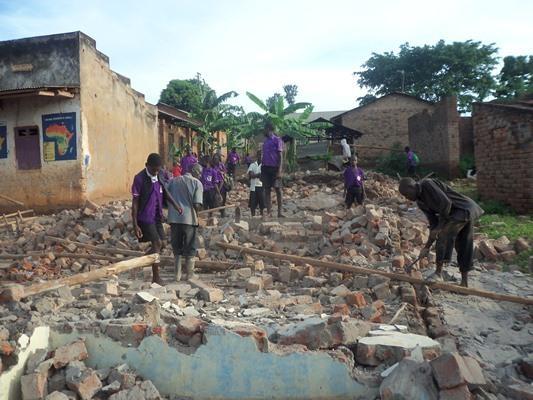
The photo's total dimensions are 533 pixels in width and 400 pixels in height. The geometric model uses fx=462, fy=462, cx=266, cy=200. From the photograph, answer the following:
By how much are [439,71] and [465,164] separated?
14556 mm

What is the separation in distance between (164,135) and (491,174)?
1279cm

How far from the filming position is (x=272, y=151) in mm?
8188

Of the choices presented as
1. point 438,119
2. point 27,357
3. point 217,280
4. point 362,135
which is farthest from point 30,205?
point 362,135

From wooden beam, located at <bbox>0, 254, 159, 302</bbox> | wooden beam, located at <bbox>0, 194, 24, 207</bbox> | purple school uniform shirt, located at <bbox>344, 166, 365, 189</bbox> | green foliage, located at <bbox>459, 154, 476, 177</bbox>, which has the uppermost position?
green foliage, located at <bbox>459, 154, 476, 177</bbox>

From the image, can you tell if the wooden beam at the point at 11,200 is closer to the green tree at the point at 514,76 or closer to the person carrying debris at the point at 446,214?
the person carrying debris at the point at 446,214

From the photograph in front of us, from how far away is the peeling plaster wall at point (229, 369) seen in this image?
10.7 ft

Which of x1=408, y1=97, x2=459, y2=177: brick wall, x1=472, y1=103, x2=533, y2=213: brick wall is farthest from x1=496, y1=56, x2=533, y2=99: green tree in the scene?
x1=472, y1=103, x2=533, y2=213: brick wall

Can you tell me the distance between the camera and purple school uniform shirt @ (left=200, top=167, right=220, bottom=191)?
31.7 feet

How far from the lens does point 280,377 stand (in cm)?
331

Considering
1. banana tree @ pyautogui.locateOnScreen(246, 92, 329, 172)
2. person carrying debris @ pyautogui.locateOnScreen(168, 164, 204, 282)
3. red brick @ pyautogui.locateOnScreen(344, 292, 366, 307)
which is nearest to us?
red brick @ pyautogui.locateOnScreen(344, 292, 366, 307)

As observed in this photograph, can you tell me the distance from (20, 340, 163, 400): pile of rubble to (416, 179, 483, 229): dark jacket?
347 cm

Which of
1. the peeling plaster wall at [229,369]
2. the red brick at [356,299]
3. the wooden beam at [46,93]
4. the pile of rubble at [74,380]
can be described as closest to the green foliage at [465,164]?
the wooden beam at [46,93]

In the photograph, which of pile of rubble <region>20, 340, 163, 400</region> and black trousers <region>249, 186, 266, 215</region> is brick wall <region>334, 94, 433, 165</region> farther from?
pile of rubble <region>20, 340, 163, 400</region>

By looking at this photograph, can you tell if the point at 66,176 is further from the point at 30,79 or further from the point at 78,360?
the point at 78,360
